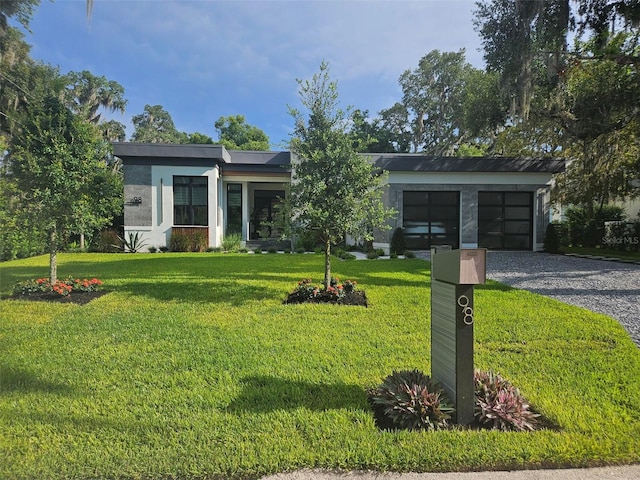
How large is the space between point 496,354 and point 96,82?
32145mm

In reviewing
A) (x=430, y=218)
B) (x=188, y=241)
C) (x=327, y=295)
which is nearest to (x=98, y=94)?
(x=188, y=241)

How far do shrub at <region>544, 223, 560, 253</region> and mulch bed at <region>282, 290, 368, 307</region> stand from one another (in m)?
12.0

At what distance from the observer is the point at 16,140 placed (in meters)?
6.17

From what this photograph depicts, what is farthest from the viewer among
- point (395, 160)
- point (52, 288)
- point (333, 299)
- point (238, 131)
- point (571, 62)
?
point (238, 131)

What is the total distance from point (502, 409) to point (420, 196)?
43.0 ft

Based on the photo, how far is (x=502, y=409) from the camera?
2551mm

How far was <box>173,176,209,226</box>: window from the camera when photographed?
51.0 feet

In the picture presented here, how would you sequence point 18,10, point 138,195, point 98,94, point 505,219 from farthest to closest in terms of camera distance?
point 98,94 → point 505,219 → point 138,195 → point 18,10

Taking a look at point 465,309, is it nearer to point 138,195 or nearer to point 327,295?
point 327,295

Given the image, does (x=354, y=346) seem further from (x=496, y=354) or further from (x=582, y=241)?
(x=582, y=241)

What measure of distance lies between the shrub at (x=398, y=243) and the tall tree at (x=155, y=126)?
35.5 m

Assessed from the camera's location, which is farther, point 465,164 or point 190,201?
point 190,201

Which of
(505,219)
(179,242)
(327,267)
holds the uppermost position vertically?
(505,219)

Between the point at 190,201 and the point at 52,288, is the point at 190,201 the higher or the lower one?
the higher one
